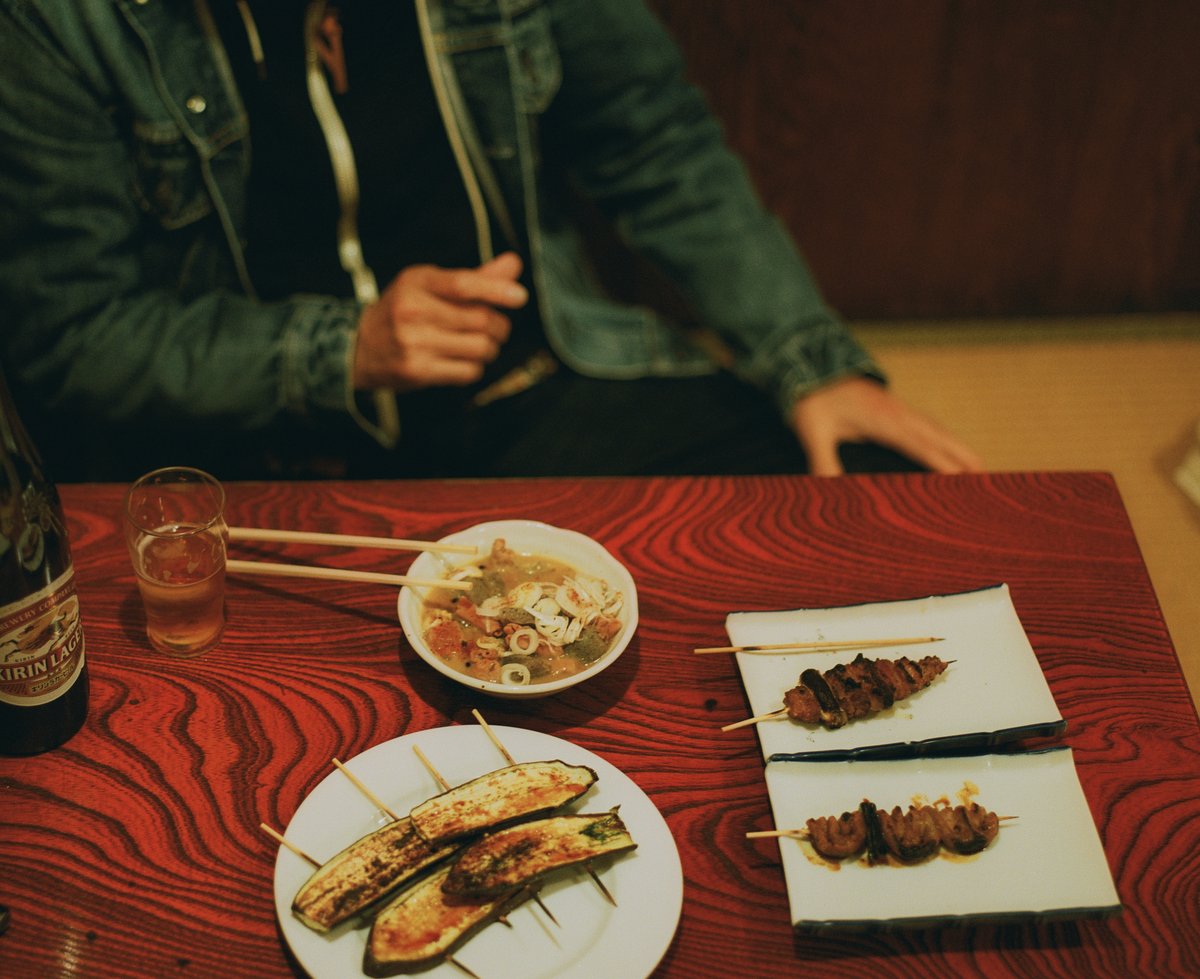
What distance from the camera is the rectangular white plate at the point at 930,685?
1.30 metres

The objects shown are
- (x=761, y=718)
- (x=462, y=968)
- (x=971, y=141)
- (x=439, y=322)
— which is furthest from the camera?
(x=971, y=141)

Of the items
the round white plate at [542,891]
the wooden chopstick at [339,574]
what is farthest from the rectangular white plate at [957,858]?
the wooden chopstick at [339,574]

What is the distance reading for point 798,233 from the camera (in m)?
3.35

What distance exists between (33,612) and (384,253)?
1.10 m

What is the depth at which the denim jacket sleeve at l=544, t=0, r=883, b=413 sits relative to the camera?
2.19 m

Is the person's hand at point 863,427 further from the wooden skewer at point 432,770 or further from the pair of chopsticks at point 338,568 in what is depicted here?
the wooden skewer at point 432,770

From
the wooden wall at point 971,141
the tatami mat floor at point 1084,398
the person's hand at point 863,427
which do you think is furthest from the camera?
the wooden wall at point 971,141

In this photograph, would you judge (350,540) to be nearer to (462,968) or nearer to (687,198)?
(462,968)

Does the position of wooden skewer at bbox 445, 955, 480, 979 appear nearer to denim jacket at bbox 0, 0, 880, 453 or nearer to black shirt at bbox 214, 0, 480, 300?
denim jacket at bbox 0, 0, 880, 453

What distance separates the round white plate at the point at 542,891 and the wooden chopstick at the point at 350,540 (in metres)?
0.26

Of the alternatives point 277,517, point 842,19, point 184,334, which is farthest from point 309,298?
point 842,19

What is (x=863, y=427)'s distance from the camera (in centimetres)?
212

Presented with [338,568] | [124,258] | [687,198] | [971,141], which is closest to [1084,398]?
[971,141]

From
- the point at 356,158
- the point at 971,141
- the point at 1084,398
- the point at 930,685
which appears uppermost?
the point at 356,158
